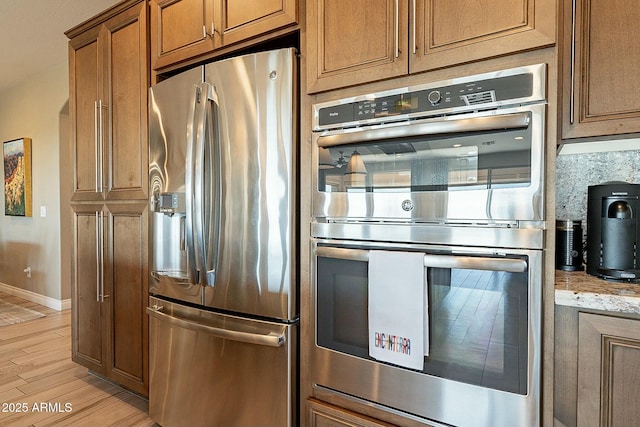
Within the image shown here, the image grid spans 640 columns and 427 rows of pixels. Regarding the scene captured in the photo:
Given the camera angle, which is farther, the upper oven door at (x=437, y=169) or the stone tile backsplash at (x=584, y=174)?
the stone tile backsplash at (x=584, y=174)

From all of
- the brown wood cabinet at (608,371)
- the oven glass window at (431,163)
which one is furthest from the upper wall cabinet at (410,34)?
the brown wood cabinet at (608,371)

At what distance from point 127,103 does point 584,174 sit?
2.35m

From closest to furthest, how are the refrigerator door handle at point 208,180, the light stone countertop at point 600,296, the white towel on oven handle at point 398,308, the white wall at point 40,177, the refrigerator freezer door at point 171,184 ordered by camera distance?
the light stone countertop at point 600,296
the white towel on oven handle at point 398,308
the refrigerator door handle at point 208,180
the refrigerator freezer door at point 171,184
the white wall at point 40,177

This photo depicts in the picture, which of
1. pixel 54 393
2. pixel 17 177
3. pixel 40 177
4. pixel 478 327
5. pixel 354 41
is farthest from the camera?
pixel 17 177

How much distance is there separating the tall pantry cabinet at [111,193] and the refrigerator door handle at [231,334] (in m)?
0.41

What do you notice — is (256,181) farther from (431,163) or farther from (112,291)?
(112,291)

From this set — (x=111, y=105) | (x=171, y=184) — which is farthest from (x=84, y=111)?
(x=171, y=184)

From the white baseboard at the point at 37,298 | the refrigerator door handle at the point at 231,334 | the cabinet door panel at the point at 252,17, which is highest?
the cabinet door panel at the point at 252,17

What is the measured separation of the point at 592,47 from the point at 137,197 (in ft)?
7.08

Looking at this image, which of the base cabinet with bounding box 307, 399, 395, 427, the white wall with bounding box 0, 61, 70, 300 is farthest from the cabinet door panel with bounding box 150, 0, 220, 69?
the white wall with bounding box 0, 61, 70, 300

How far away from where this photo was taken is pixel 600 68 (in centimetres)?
118

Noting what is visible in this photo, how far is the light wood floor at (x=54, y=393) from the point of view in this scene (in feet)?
6.52

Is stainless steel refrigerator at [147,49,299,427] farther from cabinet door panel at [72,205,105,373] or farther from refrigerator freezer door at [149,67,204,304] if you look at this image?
cabinet door panel at [72,205,105,373]

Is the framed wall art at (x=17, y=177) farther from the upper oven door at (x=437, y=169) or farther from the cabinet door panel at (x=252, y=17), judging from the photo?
the upper oven door at (x=437, y=169)
